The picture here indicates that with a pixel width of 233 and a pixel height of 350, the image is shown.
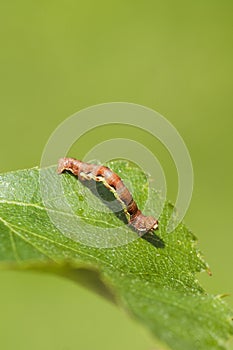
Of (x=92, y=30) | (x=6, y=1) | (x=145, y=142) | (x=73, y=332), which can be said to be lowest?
(x=73, y=332)

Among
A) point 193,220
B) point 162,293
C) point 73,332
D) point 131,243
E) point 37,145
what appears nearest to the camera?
point 162,293

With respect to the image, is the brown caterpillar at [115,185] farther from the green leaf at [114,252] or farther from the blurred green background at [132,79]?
the blurred green background at [132,79]

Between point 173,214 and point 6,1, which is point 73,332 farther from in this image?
point 6,1

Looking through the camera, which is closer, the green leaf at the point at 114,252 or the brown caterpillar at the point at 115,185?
the green leaf at the point at 114,252

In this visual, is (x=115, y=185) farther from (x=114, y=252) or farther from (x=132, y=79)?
(x=132, y=79)

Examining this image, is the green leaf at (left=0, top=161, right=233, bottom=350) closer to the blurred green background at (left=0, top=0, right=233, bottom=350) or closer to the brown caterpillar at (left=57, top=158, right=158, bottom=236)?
the brown caterpillar at (left=57, top=158, right=158, bottom=236)

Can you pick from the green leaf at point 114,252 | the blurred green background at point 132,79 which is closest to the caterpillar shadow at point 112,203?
the green leaf at point 114,252

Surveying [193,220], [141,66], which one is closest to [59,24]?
[141,66]
